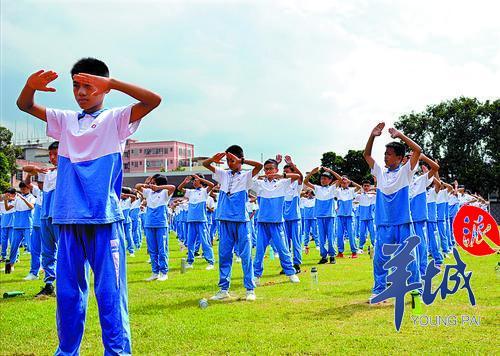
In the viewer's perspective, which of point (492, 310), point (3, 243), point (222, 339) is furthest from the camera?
point (3, 243)

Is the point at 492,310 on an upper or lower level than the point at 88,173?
lower

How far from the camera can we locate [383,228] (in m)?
8.38

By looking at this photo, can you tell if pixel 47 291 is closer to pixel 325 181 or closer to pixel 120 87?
pixel 120 87

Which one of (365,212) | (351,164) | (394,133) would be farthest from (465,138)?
(394,133)

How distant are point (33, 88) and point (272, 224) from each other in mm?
7684

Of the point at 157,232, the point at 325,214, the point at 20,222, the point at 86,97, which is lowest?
the point at 157,232

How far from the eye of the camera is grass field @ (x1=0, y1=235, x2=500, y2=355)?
221 inches

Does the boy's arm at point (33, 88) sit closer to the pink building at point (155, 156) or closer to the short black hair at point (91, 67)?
the short black hair at point (91, 67)

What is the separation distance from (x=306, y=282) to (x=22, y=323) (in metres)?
5.65

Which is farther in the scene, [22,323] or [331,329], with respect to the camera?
[22,323]

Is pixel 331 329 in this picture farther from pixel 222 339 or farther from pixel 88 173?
pixel 88 173

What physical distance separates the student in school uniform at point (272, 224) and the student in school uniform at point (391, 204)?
9.59 ft

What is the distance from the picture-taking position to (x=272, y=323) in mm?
6832

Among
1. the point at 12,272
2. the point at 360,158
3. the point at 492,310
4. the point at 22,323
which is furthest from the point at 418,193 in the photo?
the point at 360,158
